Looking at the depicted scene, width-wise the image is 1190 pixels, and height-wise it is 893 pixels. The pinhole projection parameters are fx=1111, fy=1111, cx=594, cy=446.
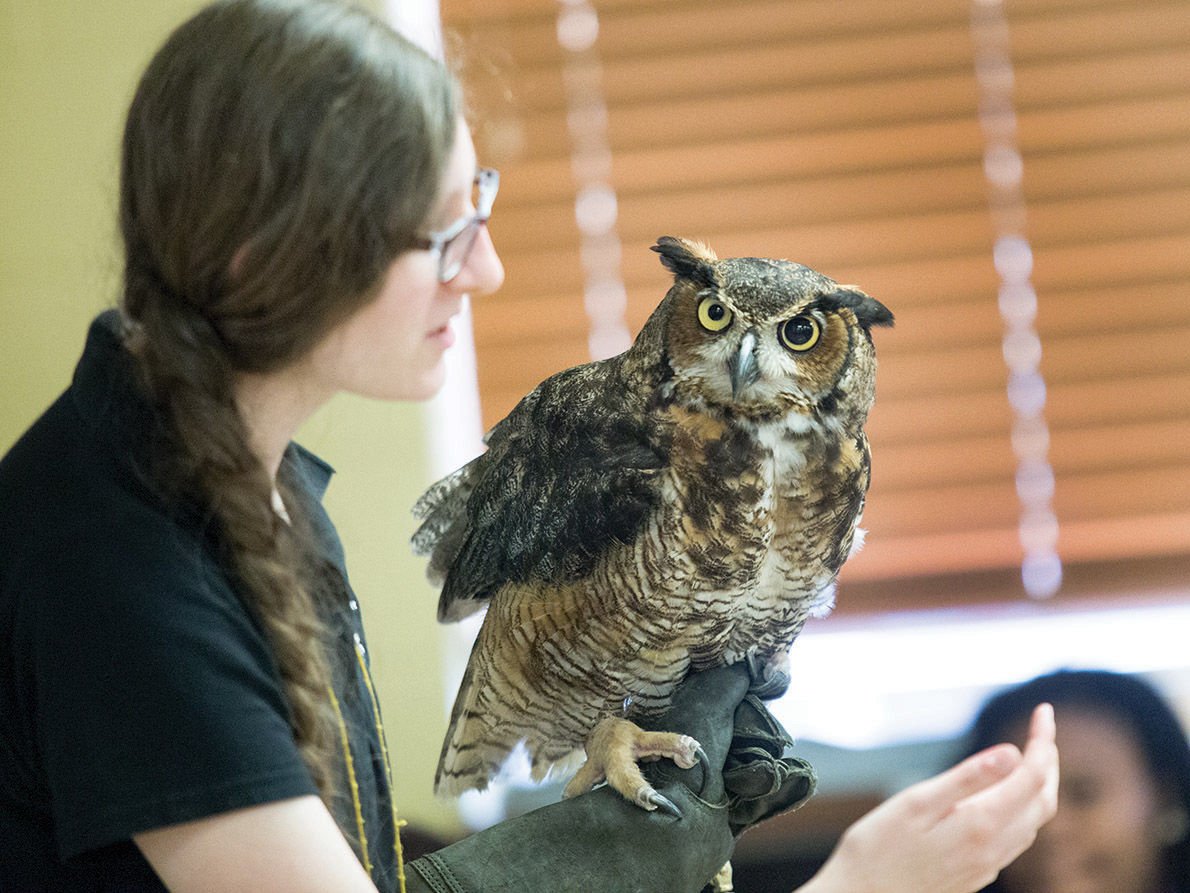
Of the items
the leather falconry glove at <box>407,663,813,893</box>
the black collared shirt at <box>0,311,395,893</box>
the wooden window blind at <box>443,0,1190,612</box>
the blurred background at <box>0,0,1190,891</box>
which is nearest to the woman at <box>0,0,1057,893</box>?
the black collared shirt at <box>0,311,395,893</box>

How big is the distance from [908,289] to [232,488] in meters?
1.60

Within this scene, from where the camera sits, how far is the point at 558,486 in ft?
3.67

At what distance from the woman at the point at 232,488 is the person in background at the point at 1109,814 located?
3.25ft

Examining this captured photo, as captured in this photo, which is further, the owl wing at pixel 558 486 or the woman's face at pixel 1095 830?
the woman's face at pixel 1095 830

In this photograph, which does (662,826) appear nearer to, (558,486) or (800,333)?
(558,486)

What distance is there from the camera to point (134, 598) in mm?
622

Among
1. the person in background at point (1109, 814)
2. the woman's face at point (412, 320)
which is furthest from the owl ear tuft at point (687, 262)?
the person in background at point (1109, 814)

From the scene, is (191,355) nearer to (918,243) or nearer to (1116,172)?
(918,243)

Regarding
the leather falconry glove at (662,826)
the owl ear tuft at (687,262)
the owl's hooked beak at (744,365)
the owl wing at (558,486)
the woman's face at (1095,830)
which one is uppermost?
the owl ear tuft at (687,262)

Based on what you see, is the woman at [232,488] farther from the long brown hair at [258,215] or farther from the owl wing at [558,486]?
the owl wing at [558,486]

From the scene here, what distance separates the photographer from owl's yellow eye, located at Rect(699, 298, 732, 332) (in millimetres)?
1056

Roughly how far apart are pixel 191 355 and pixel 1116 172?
73.0 inches

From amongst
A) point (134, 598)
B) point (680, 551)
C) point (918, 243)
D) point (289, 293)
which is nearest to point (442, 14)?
point (918, 243)

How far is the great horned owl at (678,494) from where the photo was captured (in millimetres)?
1055
